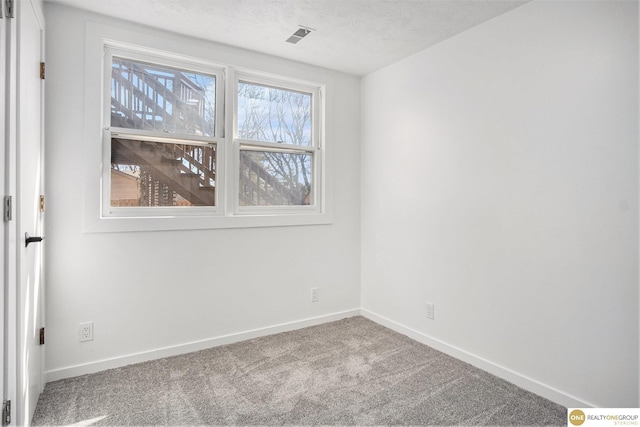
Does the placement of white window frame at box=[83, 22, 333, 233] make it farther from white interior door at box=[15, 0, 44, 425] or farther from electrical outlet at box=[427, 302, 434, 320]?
electrical outlet at box=[427, 302, 434, 320]

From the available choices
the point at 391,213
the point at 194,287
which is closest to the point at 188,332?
the point at 194,287

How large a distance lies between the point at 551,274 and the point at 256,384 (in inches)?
75.3

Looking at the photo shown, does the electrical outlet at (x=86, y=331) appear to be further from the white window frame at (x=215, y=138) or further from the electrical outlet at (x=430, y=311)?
the electrical outlet at (x=430, y=311)

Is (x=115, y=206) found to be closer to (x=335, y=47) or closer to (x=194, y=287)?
(x=194, y=287)

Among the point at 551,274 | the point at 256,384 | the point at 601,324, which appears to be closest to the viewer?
the point at 601,324

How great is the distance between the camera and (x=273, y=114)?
3299 mm

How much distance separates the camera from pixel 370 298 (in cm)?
357

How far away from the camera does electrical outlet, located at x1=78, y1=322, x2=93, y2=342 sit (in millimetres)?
2410

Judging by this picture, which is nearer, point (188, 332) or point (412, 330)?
point (188, 332)
